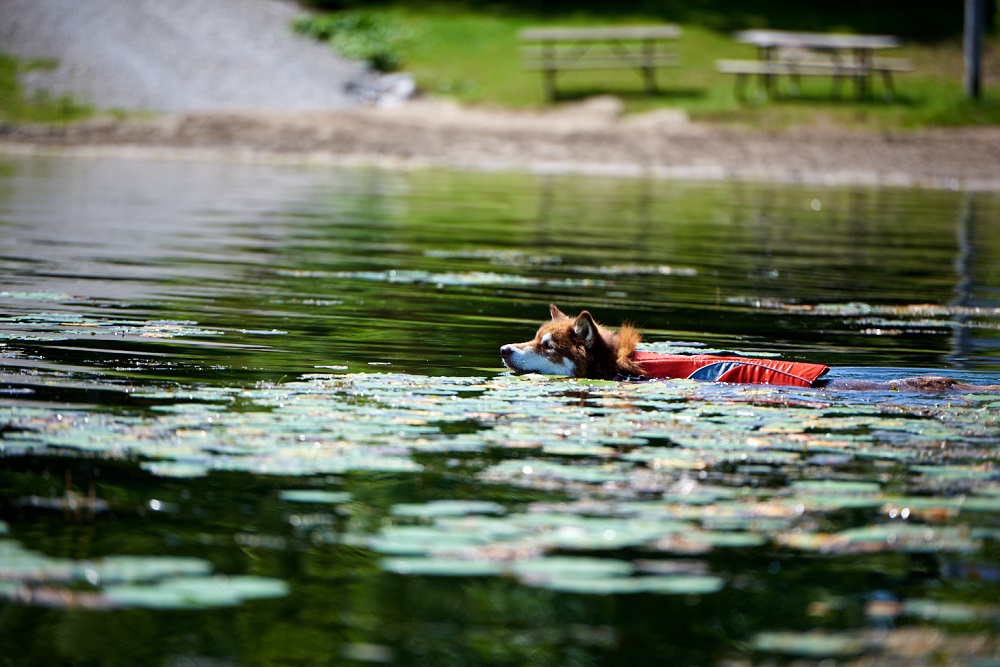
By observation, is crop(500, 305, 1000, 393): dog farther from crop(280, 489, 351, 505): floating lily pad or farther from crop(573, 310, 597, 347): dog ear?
crop(280, 489, 351, 505): floating lily pad

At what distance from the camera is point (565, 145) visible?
104 feet

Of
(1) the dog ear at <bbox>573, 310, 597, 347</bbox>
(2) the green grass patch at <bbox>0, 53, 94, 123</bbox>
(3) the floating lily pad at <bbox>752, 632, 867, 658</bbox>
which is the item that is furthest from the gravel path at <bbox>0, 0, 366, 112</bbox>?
(3) the floating lily pad at <bbox>752, 632, 867, 658</bbox>

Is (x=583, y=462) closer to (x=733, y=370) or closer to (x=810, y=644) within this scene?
(x=810, y=644)

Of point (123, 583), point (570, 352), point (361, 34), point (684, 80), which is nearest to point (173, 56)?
point (361, 34)

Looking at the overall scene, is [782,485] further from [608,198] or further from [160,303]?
[608,198]

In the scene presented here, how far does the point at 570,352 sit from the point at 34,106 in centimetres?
2822

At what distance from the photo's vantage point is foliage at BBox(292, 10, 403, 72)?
41969mm

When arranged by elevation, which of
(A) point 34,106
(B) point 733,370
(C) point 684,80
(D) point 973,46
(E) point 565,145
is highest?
(D) point 973,46

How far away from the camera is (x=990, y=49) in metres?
41.8

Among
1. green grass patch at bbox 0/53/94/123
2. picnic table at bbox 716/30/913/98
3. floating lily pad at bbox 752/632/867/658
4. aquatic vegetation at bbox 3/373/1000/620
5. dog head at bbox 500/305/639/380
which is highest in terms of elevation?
picnic table at bbox 716/30/913/98

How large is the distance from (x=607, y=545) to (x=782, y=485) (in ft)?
4.20

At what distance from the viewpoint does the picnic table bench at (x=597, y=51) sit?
37812mm

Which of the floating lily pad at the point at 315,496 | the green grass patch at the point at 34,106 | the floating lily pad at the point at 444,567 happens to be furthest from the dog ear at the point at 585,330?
the green grass patch at the point at 34,106

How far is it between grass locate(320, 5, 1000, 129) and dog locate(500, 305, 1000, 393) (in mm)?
25188
